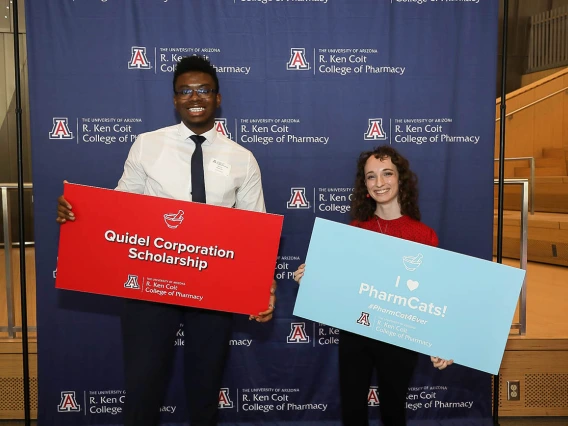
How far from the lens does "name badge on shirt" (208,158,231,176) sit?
207 centimetres

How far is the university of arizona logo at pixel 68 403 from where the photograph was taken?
9.02ft

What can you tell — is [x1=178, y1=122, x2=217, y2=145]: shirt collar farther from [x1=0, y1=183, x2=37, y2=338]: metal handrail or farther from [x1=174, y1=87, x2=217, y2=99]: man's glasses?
[x1=0, y1=183, x2=37, y2=338]: metal handrail

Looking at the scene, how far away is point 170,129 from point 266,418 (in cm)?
167

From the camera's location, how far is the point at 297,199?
2783mm

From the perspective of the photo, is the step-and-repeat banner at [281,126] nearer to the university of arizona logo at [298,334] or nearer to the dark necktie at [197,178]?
the university of arizona logo at [298,334]

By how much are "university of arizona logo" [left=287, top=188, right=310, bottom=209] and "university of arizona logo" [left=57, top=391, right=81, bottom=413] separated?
5.01 feet

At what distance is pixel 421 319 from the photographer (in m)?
1.87

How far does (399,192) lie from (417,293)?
429mm

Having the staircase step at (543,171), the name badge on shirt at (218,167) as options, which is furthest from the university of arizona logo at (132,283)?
the staircase step at (543,171)

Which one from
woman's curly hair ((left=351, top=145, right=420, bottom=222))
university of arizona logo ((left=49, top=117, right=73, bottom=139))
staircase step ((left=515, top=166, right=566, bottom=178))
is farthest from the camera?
staircase step ((left=515, top=166, right=566, bottom=178))

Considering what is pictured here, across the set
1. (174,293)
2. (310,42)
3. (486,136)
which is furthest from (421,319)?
(310,42)

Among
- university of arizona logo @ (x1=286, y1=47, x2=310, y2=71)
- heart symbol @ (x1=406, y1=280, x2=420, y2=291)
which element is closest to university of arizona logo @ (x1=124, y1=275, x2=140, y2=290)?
heart symbol @ (x1=406, y1=280, x2=420, y2=291)

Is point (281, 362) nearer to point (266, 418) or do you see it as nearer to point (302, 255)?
point (266, 418)

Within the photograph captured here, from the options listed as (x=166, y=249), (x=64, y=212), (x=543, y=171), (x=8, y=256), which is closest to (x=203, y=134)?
(x=166, y=249)
